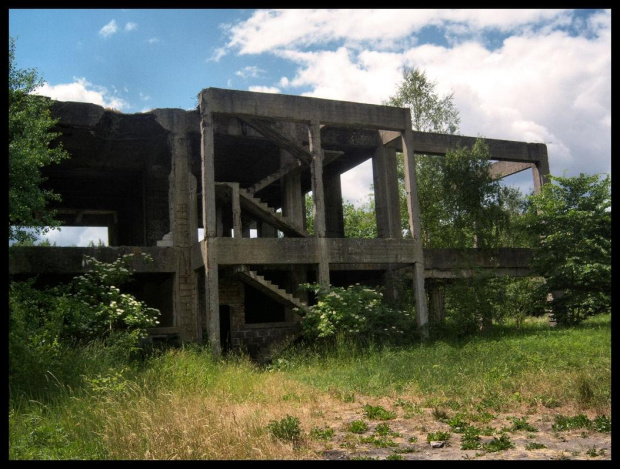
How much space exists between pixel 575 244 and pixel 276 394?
11.9m

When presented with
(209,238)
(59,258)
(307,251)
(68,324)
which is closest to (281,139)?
(307,251)

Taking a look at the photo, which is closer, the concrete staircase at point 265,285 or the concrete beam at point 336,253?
the concrete beam at point 336,253

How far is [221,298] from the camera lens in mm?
18703

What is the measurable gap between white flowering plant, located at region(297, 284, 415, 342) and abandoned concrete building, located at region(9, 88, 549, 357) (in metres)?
0.92

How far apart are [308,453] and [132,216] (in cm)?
1936

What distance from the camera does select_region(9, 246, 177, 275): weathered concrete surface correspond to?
15.8 m

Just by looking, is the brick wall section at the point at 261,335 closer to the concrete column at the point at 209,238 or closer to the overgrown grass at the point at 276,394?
the concrete column at the point at 209,238

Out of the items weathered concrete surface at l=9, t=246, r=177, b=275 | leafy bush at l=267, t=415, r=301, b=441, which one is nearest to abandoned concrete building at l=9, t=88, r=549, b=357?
weathered concrete surface at l=9, t=246, r=177, b=275

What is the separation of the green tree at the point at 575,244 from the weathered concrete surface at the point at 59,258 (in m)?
12.1

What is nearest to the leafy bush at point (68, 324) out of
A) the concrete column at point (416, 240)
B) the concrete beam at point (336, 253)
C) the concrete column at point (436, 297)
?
the concrete beam at point (336, 253)

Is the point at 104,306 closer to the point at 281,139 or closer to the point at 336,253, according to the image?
the point at 336,253

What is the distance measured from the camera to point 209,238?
1573 centimetres

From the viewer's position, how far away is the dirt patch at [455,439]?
6875mm

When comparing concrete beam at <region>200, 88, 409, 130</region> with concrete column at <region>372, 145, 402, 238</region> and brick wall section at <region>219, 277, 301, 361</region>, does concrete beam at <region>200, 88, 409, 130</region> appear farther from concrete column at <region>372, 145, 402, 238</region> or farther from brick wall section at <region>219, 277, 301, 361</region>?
brick wall section at <region>219, 277, 301, 361</region>
